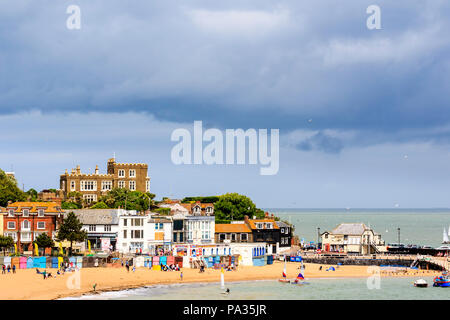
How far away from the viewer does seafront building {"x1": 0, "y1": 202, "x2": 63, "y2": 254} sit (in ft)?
347

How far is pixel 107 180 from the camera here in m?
171

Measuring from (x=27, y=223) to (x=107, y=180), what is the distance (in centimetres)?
6482

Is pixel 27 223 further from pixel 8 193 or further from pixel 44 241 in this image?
pixel 8 193

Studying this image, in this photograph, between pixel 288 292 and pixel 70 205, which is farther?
pixel 70 205

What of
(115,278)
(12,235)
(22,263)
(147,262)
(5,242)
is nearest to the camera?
(115,278)

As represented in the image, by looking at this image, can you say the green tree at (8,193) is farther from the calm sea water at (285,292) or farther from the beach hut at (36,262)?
the calm sea water at (285,292)

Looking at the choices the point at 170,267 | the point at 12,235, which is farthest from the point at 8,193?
the point at 170,267

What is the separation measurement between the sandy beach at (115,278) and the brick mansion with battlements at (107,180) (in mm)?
77146

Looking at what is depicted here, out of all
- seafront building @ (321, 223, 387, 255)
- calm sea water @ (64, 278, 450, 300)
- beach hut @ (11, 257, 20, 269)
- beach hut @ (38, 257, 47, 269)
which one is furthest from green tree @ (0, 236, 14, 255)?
seafront building @ (321, 223, 387, 255)

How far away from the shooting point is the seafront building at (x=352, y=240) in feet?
414

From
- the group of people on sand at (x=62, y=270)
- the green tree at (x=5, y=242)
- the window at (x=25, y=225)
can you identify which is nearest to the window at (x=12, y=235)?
the window at (x=25, y=225)
